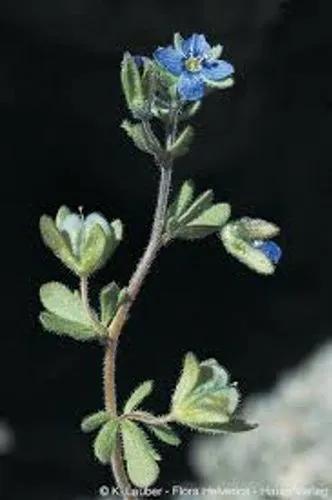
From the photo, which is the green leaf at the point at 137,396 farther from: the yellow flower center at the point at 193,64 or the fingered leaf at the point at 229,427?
the yellow flower center at the point at 193,64

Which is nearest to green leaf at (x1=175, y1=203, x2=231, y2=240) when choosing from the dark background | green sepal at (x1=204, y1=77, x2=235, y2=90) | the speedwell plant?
the speedwell plant

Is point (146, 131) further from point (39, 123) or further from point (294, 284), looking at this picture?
point (294, 284)

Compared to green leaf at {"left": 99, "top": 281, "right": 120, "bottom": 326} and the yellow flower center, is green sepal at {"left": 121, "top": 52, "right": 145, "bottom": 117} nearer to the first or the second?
the yellow flower center

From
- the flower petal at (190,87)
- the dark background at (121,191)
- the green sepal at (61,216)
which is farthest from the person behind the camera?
the dark background at (121,191)

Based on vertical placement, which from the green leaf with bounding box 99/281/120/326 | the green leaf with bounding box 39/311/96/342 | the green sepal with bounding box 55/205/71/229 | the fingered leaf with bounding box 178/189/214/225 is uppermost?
the green sepal with bounding box 55/205/71/229

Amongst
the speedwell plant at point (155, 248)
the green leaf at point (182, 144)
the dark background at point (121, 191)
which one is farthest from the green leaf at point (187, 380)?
the dark background at point (121, 191)

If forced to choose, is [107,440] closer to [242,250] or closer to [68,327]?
[68,327]
